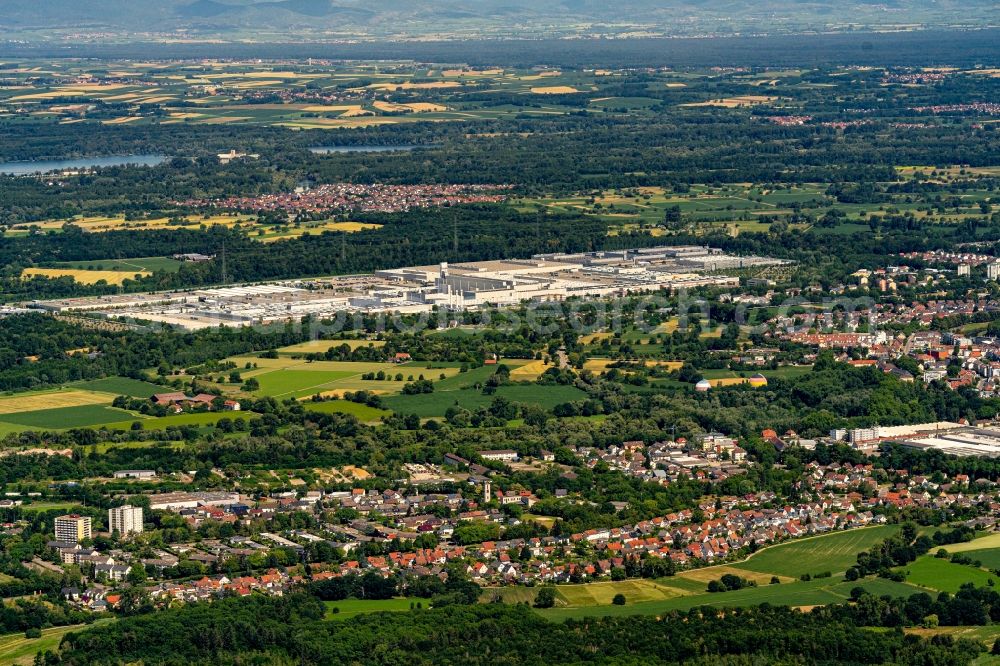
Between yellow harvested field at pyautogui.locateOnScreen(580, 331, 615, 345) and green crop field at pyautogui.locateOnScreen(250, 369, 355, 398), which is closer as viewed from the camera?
green crop field at pyautogui.locateOnScreen(250, 369, 355, 398)

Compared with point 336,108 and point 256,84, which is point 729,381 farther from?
point 256,84

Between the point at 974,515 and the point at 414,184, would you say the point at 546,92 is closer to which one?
the point at 414,184

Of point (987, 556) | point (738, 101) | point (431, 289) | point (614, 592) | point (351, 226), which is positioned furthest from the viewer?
point (738, 101)

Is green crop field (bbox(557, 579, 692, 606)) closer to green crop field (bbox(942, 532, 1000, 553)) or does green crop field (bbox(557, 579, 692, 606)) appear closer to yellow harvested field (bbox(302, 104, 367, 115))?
green crop field (bbox(942, 532, 1000, 553))

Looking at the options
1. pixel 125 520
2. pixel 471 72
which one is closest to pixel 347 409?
pixel 125 520

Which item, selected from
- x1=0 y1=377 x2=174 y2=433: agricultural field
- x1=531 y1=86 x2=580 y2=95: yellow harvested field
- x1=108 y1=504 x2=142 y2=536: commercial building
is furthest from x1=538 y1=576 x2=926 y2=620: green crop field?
x1=531 y1=86 x2=580 y2=95: yellow harvested field
